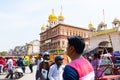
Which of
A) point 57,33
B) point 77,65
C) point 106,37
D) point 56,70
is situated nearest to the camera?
point 77,65

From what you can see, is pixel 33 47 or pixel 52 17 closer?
pixel 52 17

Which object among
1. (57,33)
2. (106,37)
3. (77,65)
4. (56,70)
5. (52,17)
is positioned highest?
(52,17)

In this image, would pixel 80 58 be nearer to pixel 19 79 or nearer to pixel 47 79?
pixel 47 79

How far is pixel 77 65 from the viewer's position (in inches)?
110

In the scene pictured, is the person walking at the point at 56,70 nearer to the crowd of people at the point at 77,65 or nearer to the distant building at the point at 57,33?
the crowd of people at the point at 77,65

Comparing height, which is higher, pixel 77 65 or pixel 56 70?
pixel 77 65

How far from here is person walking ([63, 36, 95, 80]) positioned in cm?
272

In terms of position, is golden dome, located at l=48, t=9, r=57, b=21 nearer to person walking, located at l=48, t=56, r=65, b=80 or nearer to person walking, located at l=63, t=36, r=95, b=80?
person walking, located at l=48, t=56, r=65, b=80

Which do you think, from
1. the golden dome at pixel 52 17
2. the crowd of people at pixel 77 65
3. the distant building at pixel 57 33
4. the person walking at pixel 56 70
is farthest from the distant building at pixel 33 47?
the crowd of people at pixel 77 65

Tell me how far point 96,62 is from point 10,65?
11.1m

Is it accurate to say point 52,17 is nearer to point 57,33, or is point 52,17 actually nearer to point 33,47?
point 57,33

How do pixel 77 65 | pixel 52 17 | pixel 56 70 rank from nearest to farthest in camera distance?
pixel 77 65
pixel 56 70
pixel 52 17

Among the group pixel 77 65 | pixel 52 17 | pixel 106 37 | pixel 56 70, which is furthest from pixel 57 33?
pixel 77 65

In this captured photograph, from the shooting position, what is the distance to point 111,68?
31.9ft
